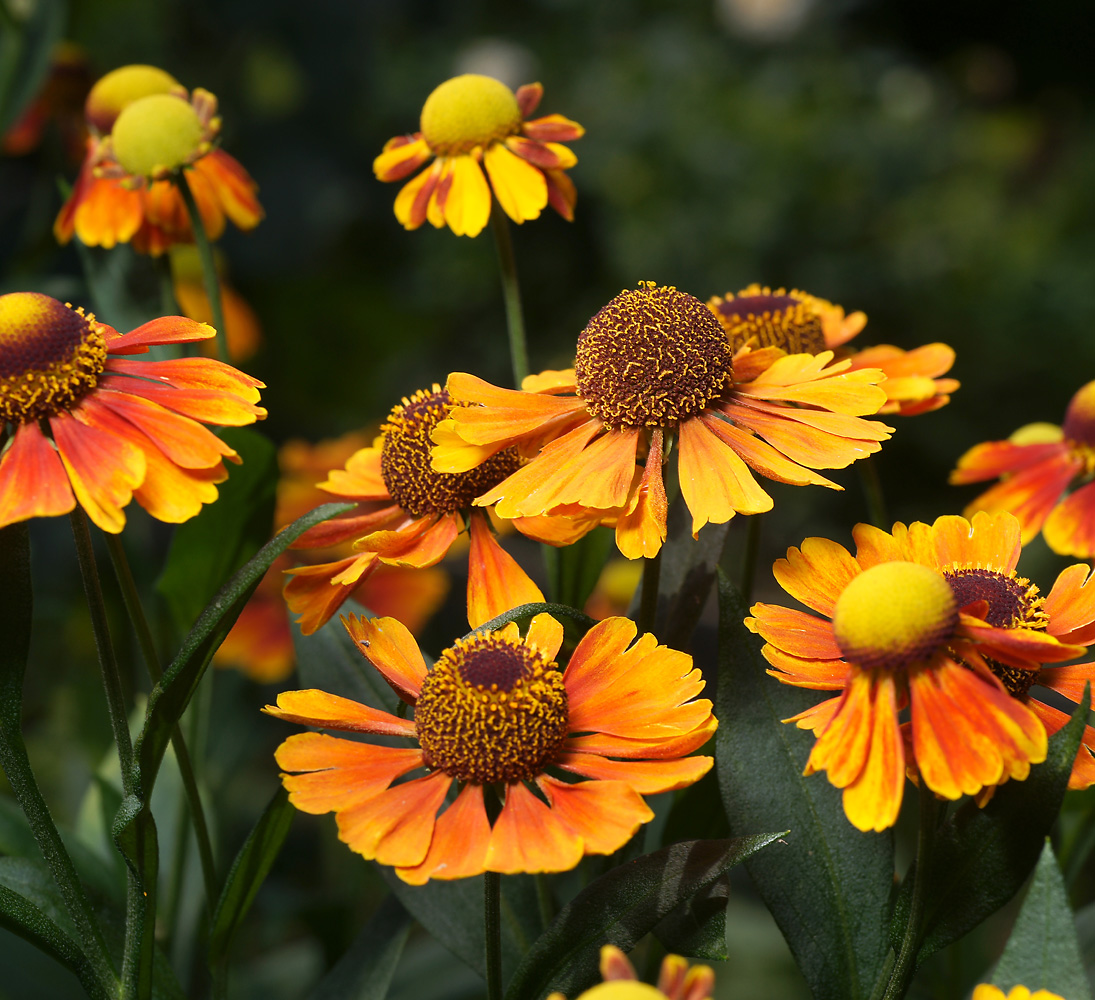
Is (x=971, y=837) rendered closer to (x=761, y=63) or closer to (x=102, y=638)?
(x=102, y=638)

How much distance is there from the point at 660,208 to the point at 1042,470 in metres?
1.91

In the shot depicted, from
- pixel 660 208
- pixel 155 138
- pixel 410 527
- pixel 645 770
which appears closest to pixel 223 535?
pixel 410 527

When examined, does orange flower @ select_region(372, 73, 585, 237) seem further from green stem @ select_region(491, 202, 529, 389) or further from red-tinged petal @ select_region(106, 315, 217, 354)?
red-tinged petal @ select_region(106, 315, 217, 354)

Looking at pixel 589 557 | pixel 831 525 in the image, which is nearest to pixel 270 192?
pixel 831 525

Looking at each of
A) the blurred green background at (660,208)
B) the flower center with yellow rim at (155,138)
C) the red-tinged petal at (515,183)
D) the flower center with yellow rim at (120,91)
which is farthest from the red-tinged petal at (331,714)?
the blurred green background at (660,208)

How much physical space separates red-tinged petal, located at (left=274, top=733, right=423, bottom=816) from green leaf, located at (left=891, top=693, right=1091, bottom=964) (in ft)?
0.80

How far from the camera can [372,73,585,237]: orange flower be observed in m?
0.71

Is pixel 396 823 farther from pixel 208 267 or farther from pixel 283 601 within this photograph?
pixel 283 601

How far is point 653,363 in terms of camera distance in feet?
1.97

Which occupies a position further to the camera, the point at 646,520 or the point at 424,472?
the point at 424,472

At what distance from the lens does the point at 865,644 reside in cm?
47

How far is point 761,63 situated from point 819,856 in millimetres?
2899

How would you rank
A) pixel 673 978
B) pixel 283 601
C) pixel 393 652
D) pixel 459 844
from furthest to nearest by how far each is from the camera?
pixel 283 601 < pixel 393 652 < pixel 459 844 < pixel 673 978

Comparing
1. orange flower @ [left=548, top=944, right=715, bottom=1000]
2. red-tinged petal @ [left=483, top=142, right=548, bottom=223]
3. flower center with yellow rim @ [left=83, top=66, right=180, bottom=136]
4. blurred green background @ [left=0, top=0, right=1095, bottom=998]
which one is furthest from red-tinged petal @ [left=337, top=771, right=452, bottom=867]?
blurred green background @ [left=0, top=0, right=1095, bottom=998]
